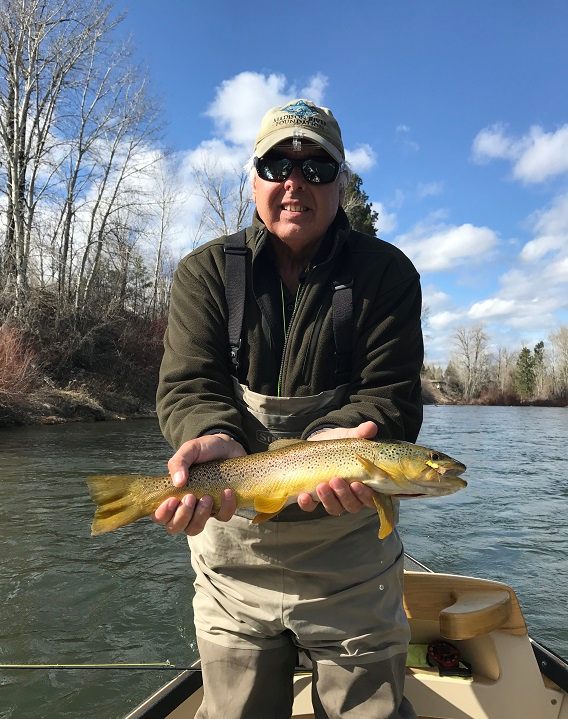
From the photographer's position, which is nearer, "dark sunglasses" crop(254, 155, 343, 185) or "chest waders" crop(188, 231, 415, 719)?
"chest waders" crop(188, 231, 415, 719)

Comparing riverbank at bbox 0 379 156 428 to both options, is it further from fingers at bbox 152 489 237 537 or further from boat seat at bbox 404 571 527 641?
fingers at bbox 152 489 237 537

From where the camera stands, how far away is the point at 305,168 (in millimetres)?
2389

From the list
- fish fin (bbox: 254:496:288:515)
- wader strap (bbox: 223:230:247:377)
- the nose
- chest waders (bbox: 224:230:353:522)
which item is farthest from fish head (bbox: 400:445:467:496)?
the nose

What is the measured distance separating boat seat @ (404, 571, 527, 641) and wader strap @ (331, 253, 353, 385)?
132 cm

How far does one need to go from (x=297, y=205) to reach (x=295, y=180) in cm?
10

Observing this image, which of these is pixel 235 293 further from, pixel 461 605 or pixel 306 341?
pixel 461 605

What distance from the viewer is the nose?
2371mm

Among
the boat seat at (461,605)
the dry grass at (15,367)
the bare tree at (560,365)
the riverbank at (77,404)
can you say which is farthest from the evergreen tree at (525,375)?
the boat seat at (461,605)

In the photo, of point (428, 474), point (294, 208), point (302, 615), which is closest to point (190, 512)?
point (302, 615)

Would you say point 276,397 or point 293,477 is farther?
point 276,397

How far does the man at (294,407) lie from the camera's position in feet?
6.98

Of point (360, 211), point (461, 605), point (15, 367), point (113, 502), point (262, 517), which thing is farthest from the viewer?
point (360, 211)

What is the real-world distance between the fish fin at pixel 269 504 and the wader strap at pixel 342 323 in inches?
21.3

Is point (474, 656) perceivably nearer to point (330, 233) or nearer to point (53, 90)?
point (330, 233)
